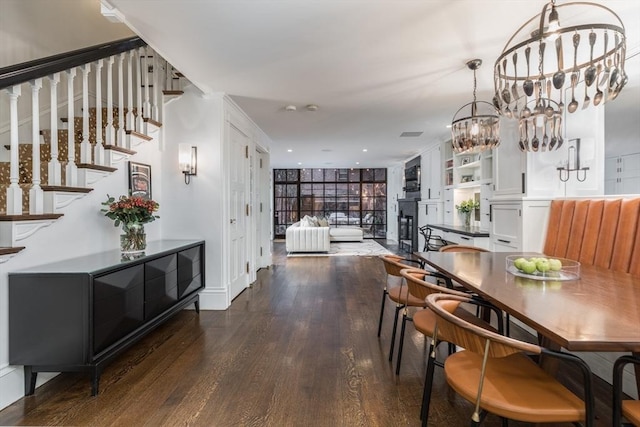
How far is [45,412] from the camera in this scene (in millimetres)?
1854

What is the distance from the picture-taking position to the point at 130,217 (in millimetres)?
2584

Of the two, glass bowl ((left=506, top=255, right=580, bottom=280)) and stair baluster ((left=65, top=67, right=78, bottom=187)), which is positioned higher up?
stair baluster ((left=65, top=67, right=78, bottom=187))

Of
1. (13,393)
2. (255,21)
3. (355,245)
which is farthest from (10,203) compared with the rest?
(355,245)

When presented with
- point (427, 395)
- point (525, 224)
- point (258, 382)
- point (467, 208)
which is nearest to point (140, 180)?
point (258, 382)

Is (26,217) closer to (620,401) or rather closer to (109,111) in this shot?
(109,111)

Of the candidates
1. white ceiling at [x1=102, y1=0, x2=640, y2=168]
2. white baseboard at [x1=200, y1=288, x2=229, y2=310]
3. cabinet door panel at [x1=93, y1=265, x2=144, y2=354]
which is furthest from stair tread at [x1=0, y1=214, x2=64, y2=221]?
white baseboard at [x1=200, y1=288, x2=229, y2=310]

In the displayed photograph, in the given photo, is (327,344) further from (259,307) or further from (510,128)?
(510,128)

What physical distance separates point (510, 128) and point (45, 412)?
4.62m

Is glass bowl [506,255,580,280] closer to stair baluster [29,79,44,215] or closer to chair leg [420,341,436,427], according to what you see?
chair leg [420,341,436,427]

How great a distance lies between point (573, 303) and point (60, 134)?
4002mm

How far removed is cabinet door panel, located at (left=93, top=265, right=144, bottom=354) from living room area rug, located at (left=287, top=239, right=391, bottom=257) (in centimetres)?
526

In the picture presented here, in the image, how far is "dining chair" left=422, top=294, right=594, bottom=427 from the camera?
1108 mm

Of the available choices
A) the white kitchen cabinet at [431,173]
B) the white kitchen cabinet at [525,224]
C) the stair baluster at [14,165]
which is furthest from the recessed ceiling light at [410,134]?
the stair baluster at [14,165]

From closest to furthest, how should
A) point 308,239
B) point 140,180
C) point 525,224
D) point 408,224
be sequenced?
point 525,224, point 140,180, point 308,239, point 408,224
